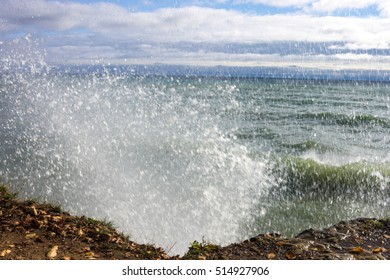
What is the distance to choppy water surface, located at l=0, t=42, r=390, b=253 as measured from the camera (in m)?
8.43

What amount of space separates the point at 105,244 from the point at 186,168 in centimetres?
669

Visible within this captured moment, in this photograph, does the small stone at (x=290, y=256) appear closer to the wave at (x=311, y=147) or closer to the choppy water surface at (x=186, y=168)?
the choppy water surface at (x=186, y=168)

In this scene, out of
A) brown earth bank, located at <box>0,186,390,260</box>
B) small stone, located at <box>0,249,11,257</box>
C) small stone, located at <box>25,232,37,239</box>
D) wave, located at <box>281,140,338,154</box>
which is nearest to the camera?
small stone, located at <box>0,249,11,257</box>

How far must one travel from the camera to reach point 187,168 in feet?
38.3

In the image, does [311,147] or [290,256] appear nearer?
[290,256]

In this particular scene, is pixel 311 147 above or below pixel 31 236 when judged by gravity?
below

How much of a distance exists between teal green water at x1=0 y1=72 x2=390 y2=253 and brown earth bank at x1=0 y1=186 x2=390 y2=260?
1553 millimetres

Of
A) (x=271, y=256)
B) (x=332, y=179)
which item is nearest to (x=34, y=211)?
(x=271, y=256)

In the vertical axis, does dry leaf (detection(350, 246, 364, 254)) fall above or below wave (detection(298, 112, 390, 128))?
above

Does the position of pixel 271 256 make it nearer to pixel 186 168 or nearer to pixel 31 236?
pixel 31 236

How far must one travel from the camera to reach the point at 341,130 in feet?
65.6

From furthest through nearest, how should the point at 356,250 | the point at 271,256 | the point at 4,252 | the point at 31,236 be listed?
the point at 356,250 < the point at 271,256 < the point at 31,236 < the point at 4,252

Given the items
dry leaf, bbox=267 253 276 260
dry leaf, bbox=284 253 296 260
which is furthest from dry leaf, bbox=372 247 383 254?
dry leaf, bbox=267 253 276 260

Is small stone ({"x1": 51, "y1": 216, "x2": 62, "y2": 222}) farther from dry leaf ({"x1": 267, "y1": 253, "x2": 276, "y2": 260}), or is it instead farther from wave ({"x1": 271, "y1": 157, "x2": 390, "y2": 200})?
wave ({"x1": 271, "y1": 157, "x2": 390, "y2": 200})
